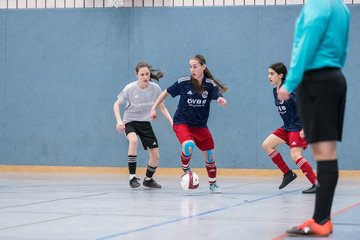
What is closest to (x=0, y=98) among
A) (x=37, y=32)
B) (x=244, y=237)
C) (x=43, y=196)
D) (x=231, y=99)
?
(x=37, y=32)

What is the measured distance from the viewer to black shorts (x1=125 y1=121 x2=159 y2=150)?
36.1 ft

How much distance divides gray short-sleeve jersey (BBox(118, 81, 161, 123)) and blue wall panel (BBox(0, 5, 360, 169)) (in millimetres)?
4021

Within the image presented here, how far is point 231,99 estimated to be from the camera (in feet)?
49.1

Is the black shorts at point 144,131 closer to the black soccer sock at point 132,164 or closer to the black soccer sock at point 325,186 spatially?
the black soccer sock at point 132,164

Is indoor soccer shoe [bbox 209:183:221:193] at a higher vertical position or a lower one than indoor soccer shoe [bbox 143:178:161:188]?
higher

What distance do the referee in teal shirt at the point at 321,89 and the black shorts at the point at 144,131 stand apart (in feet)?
19.5

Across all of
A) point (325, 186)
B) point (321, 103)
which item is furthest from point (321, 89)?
point (325, 186)

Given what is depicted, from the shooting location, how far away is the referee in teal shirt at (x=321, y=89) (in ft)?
16.5

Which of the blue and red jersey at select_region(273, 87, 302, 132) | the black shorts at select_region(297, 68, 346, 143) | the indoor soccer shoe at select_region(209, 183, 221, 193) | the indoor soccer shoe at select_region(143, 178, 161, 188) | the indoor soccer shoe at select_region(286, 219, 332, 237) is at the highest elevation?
the black shorts at select_region(297, 68, 346, 143)

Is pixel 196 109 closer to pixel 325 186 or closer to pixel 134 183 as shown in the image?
pixel 134 183

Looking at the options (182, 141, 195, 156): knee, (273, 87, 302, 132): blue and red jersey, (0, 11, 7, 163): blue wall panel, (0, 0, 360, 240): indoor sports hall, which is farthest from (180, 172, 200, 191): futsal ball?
(0, 11, 7, 163): blue wall panel

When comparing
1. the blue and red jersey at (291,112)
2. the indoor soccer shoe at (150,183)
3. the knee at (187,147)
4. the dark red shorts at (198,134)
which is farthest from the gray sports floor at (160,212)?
the blue and red jersey at (291,112)

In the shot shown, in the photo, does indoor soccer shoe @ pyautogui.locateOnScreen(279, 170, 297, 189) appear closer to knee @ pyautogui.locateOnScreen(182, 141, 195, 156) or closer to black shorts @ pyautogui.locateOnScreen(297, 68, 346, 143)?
knee @ pyautogui.locateOnScreen(182, 141, 195, 156)

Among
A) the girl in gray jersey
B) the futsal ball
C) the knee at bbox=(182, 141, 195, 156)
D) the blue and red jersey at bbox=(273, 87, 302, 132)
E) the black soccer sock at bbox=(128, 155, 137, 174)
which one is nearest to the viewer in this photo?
the futsal ball
